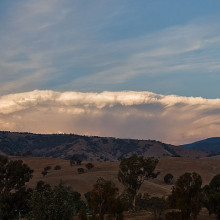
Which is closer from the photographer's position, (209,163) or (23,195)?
(23,195)

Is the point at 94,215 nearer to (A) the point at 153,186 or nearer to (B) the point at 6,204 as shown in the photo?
(B) the point at 6,204

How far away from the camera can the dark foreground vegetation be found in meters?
34.0

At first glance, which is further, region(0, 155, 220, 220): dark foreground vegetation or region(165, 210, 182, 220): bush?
region(165, 210, 182, 220): bush

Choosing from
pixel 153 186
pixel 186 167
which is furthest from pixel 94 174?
pixel 186 167

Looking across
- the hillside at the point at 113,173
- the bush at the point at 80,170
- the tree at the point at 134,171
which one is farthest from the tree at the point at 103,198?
the bush at the point at 80,170

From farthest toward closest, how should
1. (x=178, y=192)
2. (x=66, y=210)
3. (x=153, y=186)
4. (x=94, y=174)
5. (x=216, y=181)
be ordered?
(x=94, y=174) → (x=153, y=186) → (x=216, y=181) → (x=178, y=192) → (x=66, y=210)

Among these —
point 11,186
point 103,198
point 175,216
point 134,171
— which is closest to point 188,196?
point 175,216

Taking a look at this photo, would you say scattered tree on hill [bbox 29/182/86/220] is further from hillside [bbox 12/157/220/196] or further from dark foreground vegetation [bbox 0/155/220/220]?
hillside [bbox 12/157/220/196]

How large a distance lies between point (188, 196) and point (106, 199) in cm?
1079

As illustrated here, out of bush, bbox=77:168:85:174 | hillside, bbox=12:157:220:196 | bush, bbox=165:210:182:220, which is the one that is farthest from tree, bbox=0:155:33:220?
bush, bbox=77:168:85:174

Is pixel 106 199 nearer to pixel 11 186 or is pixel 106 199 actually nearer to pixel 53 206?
pixel 53 206

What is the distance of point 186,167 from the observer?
13050cm

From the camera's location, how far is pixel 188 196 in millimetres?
41469

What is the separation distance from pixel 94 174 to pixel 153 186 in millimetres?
21043
